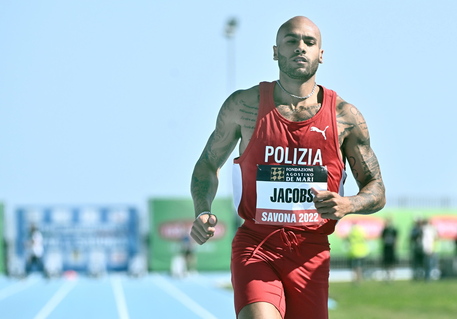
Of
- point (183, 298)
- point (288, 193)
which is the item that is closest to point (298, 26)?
point (288, 193)

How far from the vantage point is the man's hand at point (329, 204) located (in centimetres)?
455

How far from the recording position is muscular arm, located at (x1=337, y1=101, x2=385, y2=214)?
16.6 feet

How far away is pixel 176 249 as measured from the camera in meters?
31.5

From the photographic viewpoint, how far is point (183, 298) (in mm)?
19438

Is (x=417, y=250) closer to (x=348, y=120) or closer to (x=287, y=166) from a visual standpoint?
(x=348, y=120)

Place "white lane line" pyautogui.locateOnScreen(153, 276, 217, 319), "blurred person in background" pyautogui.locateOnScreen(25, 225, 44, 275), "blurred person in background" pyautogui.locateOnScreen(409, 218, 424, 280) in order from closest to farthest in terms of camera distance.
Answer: "white lane line" pyautogui.locateOnScreen(153, 276, 217, 319) < "blurred person in background" pyautogui.locateOnScreen(409, 218, 424, 280) < "blurred person in background" pyautogui.locateOnScreen(25, 225, 44, 275)


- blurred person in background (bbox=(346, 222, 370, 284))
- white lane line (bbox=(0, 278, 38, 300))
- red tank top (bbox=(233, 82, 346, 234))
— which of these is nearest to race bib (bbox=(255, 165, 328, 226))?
red tank top (bbox=(233, 82, 346, 234))

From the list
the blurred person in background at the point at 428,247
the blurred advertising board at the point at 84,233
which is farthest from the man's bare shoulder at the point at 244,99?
the blurred advertising board at the point at 84,233

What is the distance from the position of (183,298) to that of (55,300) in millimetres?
2670

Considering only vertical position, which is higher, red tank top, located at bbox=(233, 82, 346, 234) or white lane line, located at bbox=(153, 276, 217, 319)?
red tank top, located at bbox=(233, 82, 346, 234)

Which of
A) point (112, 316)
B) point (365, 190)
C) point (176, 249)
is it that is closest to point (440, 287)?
point (112, 316)

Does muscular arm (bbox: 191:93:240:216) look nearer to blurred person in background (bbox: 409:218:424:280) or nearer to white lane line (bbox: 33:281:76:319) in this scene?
white lane line (bbox: 33:281:76:319)

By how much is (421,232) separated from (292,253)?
19.9m

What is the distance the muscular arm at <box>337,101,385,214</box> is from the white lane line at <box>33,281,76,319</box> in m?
10.7
